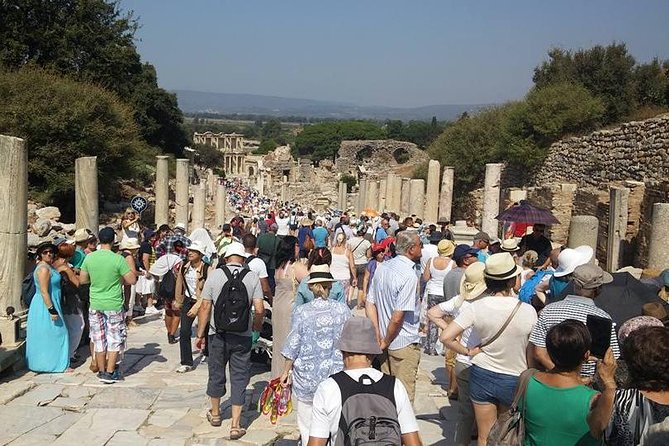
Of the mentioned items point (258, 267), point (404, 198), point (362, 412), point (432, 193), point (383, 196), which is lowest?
point (383, 196)

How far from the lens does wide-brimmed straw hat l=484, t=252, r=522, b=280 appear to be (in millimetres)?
5113

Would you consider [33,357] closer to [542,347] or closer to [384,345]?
[384,345]

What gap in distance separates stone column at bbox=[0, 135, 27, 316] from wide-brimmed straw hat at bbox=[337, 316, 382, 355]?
20.3 ft

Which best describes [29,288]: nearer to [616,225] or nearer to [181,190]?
[616,225]

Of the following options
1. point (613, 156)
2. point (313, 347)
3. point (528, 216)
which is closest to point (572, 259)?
point (313, 347)

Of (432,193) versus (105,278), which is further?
(432,193)

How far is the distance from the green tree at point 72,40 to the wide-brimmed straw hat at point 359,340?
99.0ft

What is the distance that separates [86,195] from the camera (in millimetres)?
12711

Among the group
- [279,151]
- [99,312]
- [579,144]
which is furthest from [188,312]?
[279,151]

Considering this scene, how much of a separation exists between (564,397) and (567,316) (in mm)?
1214

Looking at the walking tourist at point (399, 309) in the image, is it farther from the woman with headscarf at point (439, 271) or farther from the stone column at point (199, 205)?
Result: the stone column at point (199, 205)

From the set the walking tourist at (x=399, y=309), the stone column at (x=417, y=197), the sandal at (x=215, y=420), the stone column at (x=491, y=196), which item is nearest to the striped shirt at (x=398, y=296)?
the walking tourist at (x=399, y=309)

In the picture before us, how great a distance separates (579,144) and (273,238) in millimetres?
16601

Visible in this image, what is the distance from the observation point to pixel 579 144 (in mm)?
24391
